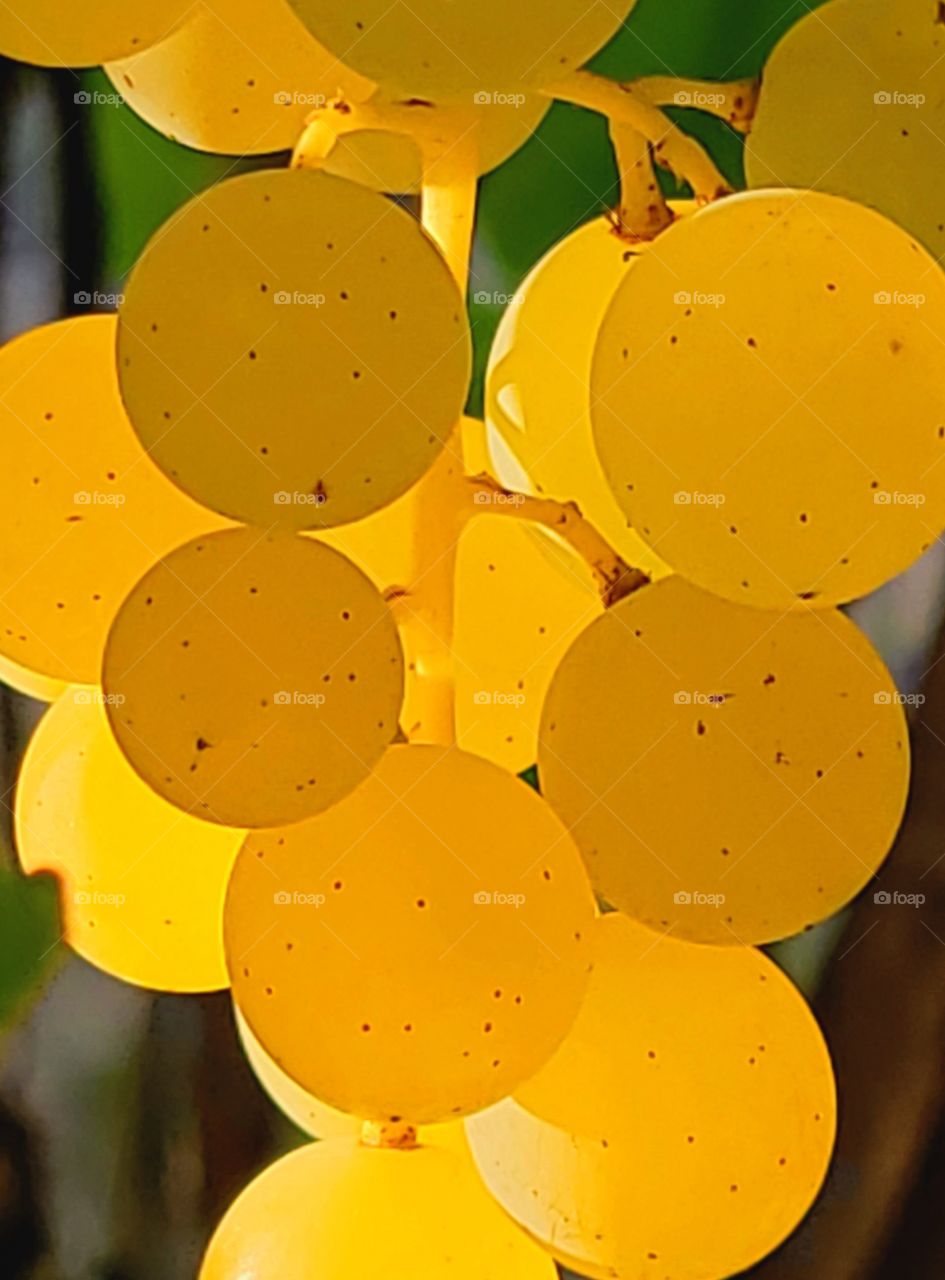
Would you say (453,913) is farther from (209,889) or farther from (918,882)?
(918,882)

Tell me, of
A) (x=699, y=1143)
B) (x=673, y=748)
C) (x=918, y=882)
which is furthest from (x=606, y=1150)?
(x=918, y=882)
